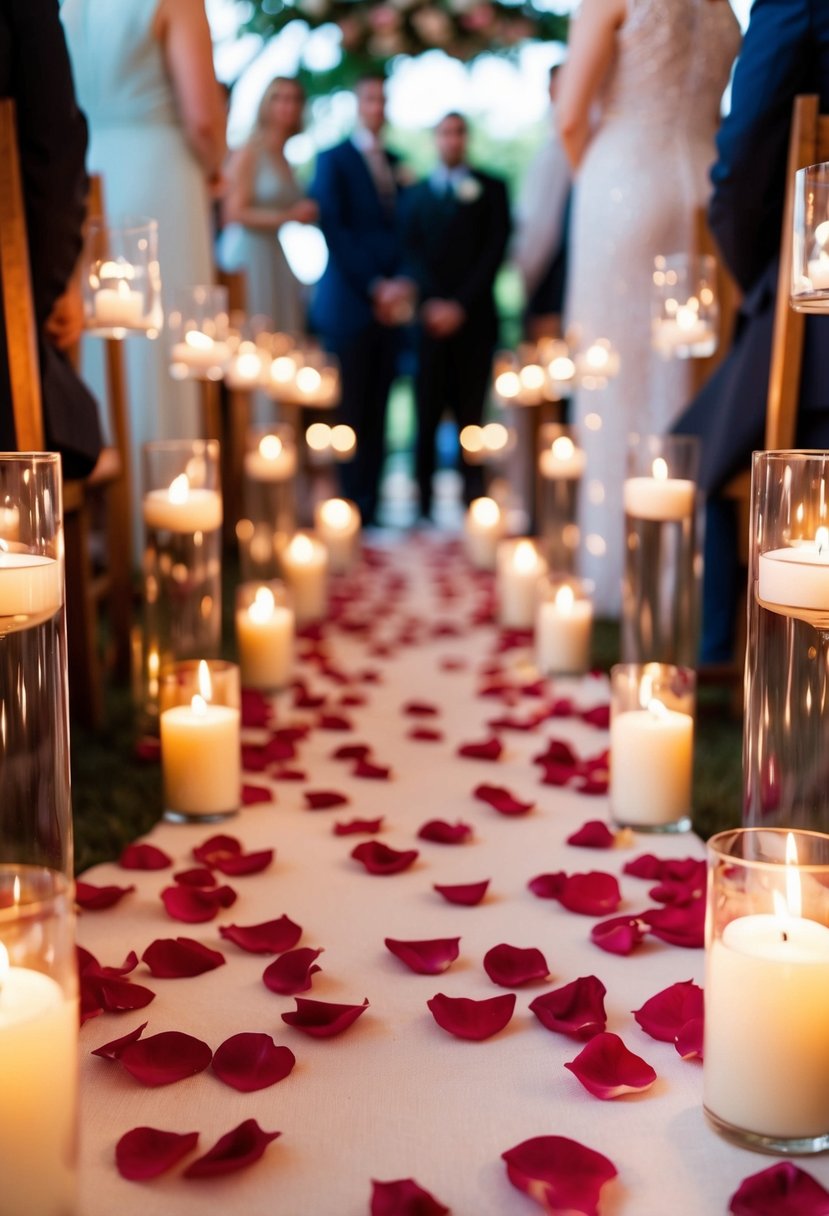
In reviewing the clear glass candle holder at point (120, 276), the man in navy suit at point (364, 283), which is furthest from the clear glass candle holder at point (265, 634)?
the man in navy suit at point (364, 283)

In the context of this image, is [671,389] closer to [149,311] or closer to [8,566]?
[149,311]

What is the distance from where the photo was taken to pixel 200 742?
1692 millimetres

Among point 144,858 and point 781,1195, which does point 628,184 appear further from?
point 781,1195

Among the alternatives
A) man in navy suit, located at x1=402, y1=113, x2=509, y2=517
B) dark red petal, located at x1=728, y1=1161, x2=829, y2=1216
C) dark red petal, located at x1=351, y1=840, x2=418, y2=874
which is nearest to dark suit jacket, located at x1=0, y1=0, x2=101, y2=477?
dark red petal, located at x1=351, y1=840, x2=418, y2=874

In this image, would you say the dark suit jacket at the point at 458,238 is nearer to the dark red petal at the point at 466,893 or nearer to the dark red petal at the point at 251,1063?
the dark red petal at the point at 466,893

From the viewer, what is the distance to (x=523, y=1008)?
121 cm

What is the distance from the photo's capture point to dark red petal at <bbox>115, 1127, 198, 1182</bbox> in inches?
36.0

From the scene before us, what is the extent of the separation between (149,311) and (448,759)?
2.81ft

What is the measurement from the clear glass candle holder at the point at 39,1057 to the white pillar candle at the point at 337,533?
131 inches

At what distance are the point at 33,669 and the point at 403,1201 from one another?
1.82 ft

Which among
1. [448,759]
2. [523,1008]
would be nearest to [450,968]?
[523,1008]

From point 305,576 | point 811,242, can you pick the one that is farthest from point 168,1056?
point 305,576

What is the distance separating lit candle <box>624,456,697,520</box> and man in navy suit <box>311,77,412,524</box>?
354 cm

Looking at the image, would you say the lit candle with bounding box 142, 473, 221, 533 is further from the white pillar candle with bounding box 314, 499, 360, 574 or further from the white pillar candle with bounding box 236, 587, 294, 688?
the white pillar candle with bounding box 314, 499, 360, 574
